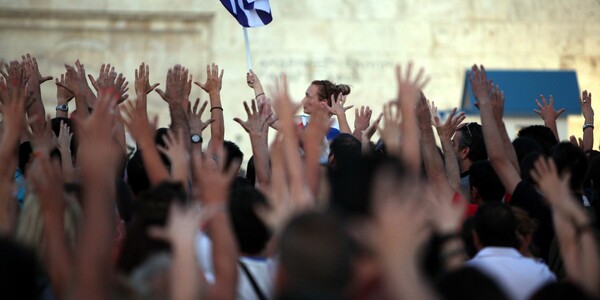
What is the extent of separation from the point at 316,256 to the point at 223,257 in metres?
0.81

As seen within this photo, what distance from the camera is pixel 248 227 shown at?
3.96 metres

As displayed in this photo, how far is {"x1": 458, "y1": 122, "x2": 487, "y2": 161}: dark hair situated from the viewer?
6.82m

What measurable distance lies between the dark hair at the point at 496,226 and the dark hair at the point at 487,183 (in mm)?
1230

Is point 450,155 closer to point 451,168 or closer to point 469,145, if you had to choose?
point 451,168

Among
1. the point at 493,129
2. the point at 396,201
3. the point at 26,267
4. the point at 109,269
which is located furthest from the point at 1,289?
the point at 493,129

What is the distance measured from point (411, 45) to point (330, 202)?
1017cm

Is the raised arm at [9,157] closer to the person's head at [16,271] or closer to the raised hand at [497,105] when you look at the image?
the person's head at [16,271]

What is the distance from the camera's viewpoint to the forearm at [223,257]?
342cm

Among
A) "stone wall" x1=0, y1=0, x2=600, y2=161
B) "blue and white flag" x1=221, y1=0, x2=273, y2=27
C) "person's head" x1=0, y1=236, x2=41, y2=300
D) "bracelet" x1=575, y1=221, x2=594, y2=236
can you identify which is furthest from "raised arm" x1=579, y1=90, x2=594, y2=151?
"person's head" x1=0, y1=236, x2=41, y2=300

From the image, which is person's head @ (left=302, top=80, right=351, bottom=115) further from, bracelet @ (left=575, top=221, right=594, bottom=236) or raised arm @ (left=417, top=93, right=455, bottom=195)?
bracelet @ (left=575, top=221, right=594, bottom=236)

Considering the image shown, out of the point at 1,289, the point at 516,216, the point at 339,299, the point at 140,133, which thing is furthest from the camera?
the point at 140,133

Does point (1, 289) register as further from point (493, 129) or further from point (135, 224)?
point (493, 129)

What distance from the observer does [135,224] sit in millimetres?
3578

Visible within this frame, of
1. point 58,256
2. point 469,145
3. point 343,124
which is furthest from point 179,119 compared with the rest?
point 58,256
